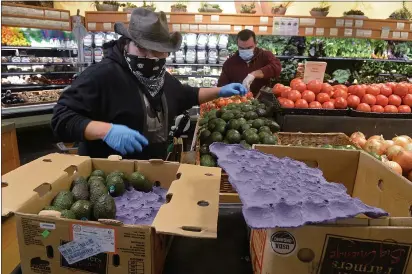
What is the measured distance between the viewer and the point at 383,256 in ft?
2.64

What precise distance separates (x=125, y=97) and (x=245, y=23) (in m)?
5.53

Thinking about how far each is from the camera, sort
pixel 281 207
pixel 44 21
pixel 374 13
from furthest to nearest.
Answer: pixel 374 13, pixel 44 21, pixel 281 207

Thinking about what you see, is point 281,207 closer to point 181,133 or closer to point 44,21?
point 181,133

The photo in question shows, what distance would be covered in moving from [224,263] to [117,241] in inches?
15.2

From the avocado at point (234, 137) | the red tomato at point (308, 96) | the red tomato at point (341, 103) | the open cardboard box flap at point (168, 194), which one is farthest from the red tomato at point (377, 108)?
the open cardboard box flap at point (168, 194)

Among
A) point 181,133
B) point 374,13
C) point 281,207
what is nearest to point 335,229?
point 281,207

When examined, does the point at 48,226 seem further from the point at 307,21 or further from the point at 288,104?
the point at 307,21

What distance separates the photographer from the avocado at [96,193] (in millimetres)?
1303

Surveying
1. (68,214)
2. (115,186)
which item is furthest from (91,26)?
(68,214)

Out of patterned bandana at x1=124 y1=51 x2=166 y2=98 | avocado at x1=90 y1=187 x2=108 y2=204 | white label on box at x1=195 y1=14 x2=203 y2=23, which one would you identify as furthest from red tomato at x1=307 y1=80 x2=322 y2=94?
white label on box at x1=195 y1=14 x2=203 y2=23

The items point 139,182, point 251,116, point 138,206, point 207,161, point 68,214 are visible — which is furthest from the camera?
point 251,116

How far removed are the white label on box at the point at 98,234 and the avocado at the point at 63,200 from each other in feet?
0.95

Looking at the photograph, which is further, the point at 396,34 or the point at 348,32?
the point at 396,34

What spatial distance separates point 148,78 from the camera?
213 centimetres
